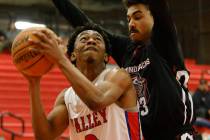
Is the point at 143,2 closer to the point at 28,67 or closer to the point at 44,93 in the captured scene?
the point at 28,67

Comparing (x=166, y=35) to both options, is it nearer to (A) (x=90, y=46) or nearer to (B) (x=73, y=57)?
(A) (x=90, y=46)

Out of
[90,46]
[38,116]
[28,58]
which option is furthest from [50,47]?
[38,116]

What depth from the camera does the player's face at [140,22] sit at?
329cm

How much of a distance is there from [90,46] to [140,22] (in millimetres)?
384

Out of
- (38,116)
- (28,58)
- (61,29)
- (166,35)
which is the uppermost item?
(61,29)

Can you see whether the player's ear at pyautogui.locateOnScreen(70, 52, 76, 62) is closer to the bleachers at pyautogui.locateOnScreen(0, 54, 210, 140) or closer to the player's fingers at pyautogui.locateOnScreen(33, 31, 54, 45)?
the player's fingers at pyautogui.locateOnScreen(33, 31, 54, 45)

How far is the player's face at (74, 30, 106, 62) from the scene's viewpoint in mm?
3146

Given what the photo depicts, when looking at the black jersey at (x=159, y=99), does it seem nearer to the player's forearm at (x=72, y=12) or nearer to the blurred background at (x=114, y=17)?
→ the player's forearm at (x=72, y=12)

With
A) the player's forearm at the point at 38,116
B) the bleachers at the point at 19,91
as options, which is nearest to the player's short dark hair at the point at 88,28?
the player's forearm at the point at 38,116

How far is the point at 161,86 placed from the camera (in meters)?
3.26

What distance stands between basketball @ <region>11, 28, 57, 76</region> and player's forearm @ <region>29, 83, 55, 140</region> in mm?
156

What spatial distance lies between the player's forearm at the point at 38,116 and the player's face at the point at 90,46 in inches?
13.4

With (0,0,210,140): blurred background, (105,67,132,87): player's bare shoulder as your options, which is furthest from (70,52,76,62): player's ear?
(0,0,210,140): blurred background

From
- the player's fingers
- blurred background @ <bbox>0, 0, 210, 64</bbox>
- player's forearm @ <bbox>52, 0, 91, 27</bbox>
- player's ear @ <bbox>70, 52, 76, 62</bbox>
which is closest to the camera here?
the player's fingers
